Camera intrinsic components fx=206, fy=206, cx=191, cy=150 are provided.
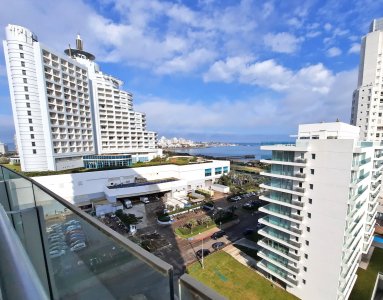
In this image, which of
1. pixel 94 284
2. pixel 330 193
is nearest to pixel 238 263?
pixel 330 193

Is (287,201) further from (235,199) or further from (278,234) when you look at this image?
(235,199)

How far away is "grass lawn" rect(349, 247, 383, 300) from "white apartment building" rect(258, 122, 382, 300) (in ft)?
5.50

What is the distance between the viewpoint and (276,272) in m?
14.8

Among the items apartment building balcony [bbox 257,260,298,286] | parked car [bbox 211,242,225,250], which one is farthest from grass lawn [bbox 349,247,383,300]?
parked car [bbox 211,242,225,250]

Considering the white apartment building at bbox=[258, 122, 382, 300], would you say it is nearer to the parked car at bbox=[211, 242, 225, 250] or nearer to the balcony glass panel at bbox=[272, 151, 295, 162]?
the balcony glass panel at bbox=[272, 151, 295, 162]

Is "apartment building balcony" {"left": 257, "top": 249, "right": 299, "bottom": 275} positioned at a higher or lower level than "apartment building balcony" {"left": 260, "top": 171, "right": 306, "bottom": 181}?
lower

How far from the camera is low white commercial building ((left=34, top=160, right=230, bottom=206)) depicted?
1127 inches

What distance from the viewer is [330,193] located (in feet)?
37.6

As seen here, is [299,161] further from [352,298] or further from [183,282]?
[183,282]

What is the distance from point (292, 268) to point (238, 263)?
186 inches

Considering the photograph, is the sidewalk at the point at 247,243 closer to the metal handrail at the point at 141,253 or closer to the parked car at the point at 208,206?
the parked car at the point at 208,206

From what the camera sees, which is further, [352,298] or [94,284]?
[352,298]

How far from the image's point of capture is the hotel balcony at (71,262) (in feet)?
3.46

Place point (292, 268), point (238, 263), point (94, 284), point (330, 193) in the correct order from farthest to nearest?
point (238, 263)
point (292, 268)
point (330, 193)
point (94, 284)
